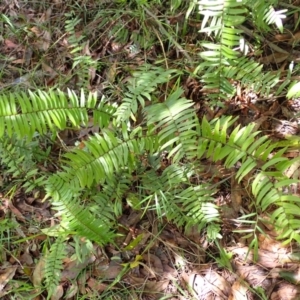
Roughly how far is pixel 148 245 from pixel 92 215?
1.22 ft

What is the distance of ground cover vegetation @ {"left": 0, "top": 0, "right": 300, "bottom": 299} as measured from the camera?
2.15 m

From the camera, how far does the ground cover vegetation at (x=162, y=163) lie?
2150 mm

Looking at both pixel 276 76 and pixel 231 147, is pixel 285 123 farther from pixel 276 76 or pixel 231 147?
pixel 231 147

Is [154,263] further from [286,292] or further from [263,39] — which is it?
[263,39]

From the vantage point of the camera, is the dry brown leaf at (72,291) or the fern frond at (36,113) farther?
the dry brown leaf at (72,291)

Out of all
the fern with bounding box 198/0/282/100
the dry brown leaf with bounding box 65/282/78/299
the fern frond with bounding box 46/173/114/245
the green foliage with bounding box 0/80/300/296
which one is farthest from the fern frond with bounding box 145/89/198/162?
the dry brown leaf with bounding box 65/282/78/299

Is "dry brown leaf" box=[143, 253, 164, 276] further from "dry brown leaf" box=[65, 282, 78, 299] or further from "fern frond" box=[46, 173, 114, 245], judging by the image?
"dry brown leaf" box=[65, 282, 78, 299]

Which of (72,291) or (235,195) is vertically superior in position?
(235,195)

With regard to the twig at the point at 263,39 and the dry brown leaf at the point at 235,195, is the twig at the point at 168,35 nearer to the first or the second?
the twig at the point at 263,39

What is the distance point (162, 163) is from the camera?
2.56 m

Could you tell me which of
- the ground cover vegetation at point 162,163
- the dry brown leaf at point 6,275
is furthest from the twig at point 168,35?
the dry brown leaf at point 6,275

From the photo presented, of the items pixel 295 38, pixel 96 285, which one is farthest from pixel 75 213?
pixel 295 38

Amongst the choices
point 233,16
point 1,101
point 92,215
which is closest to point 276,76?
point 233,16

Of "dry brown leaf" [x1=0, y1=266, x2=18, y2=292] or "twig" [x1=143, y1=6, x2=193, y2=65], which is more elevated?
"twig" [x1=143, y1=6, x2=193, y2=65]
